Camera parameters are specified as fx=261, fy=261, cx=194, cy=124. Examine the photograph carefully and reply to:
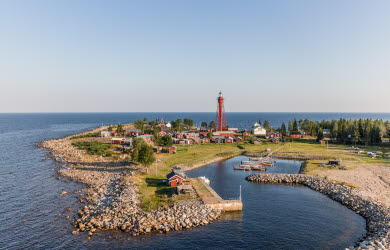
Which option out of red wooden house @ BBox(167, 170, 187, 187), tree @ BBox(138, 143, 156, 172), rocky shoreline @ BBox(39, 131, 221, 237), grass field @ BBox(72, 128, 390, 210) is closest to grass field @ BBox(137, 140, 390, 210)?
grass field @ BBox(72, 128, 390, 210)

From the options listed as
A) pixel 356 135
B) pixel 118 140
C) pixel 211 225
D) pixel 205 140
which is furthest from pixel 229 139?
pixel 211 225

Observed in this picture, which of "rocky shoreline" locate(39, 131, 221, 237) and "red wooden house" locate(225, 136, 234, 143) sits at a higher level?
"red wooden house" locate(225, 136, 234, 143)

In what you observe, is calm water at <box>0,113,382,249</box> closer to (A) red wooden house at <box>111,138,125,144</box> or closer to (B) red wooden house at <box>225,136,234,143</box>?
(A) red wooden house at <box>111,138,125,144</box>

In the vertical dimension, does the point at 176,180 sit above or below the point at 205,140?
below

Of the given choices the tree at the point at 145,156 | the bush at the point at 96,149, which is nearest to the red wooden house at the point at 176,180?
the tree at the point at 145,156

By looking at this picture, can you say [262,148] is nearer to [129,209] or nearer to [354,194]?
[354,194]

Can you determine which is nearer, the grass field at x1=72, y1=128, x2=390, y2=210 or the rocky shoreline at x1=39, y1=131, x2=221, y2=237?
the rocky shoreline at x1=39, y1=131, x2=221, y2=237

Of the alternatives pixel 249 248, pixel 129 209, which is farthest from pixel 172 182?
pixel 249 248

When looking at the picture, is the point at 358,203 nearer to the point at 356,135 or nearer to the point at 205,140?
the point at 356,135
